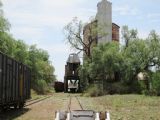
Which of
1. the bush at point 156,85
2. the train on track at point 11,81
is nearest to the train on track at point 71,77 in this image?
the bush at point 156,85

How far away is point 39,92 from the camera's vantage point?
70.4 metres

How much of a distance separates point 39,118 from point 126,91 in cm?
4134

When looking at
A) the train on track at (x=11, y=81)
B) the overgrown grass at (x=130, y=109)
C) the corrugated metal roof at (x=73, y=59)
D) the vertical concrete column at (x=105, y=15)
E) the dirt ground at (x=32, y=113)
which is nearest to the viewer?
the train on track at (x=11, y=81)

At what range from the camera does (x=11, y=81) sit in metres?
21.3

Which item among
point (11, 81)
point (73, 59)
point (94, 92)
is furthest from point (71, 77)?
point (11, 81)

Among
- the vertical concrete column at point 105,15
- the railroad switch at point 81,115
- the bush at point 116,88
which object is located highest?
the vertical concrete column at point 105,15

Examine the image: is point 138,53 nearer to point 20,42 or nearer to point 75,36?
point 75,36

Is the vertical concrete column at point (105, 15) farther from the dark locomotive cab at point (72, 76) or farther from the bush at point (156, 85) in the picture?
the bush at point (156, 85)

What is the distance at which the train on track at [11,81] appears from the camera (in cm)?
1905

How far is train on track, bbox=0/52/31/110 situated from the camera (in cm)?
1905

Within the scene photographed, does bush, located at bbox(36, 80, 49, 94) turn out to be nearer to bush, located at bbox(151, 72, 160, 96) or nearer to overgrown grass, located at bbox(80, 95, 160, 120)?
bush, located at bbox(151, 72, 160, 96)

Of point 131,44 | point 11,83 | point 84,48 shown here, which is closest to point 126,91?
point 131,44

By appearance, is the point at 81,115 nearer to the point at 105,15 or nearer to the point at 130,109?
the point at 130,109

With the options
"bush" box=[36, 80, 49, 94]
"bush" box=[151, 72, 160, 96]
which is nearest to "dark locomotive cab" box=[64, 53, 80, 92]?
"bush" box=[36, 80, 49, 94]
